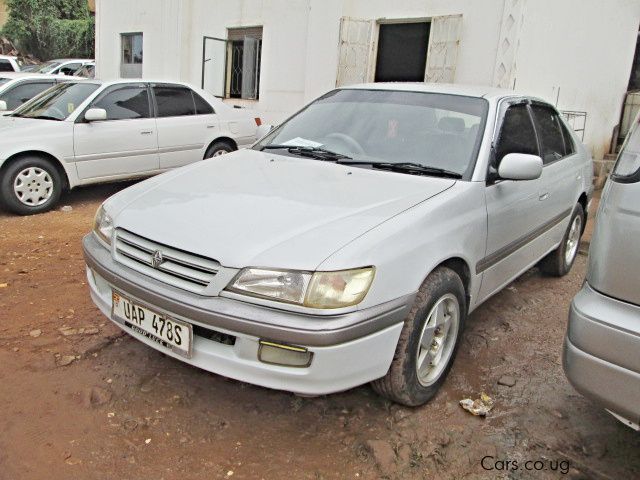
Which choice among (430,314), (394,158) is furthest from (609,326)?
(394,158)

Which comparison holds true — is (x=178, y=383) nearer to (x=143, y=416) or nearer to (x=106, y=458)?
→ (x=143, y=416)

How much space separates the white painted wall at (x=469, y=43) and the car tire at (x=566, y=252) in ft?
11.6

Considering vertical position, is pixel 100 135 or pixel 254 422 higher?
pixel 100 135

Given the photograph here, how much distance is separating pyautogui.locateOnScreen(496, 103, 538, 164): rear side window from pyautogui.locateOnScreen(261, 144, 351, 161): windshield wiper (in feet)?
3.05

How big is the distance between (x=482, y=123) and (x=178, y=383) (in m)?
2.24

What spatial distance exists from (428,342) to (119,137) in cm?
507

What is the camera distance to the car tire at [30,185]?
583cm

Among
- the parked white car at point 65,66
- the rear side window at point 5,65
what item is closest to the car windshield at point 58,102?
the rear side window at point 5,65

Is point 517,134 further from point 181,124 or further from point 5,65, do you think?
point 5,65

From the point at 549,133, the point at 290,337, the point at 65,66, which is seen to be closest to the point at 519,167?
the point at 549,133

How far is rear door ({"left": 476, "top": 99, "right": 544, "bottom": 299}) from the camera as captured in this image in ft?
10.2

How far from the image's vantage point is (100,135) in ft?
20.8

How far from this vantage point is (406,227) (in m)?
2.40

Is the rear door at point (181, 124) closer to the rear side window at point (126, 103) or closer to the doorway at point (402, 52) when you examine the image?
the rear side window at point (126, 103)
